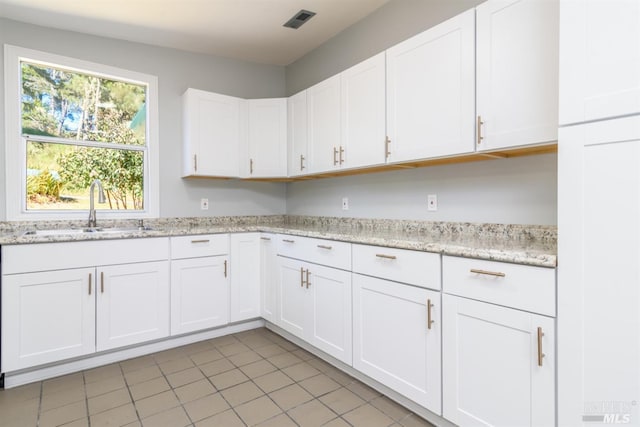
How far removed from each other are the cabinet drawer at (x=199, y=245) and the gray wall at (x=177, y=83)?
635mm

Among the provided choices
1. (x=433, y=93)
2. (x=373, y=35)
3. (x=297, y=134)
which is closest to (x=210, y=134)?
(x=297, y=134)

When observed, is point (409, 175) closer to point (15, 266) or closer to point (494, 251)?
point (494, 251)

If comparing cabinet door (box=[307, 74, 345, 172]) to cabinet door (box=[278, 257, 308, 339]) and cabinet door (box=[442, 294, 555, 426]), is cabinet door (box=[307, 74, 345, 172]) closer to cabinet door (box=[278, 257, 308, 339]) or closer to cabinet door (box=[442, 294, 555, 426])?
cabinet door (box=[278, 257, 308, 339])

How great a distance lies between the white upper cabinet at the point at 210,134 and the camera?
3.08m

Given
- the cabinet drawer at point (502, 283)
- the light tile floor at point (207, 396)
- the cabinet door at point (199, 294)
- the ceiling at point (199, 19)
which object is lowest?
the light tile floor at point (207, 396)

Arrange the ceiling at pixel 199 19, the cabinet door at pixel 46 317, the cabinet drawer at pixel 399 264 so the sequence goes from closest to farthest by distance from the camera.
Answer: the cabinet drawer at pixel 399 264, the cabinet door at pixel 46 317, the ceiling at pixel 199 19

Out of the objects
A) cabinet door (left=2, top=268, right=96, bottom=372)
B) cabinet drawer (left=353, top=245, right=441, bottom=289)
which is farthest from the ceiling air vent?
cabinet door (left=2, top=268, right=96, bottom=372)

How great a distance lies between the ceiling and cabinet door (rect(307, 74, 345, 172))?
0.59 meters

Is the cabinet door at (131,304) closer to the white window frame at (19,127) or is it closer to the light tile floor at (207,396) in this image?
the light tile floor at (207,396)

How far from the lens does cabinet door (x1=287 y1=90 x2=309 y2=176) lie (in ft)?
9.84

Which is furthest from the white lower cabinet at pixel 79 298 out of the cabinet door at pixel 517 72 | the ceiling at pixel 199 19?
the cabinet door at pixel 517 72

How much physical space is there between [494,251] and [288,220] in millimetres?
2649
